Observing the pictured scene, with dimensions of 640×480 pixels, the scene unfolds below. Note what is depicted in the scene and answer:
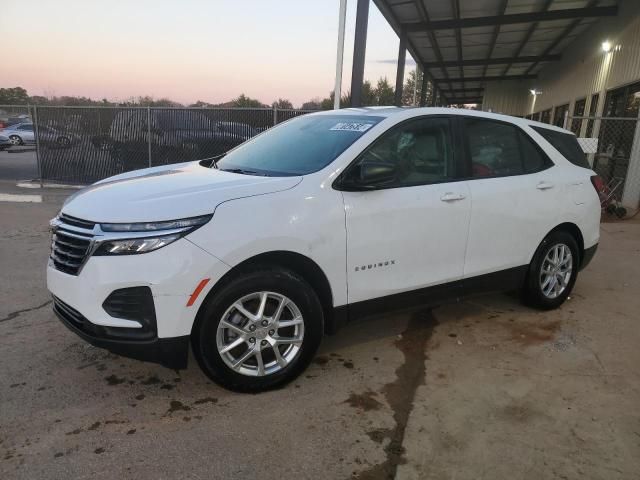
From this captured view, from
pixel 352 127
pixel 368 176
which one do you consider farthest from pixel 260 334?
pixel 352 127

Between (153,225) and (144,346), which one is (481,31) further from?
(144,346)

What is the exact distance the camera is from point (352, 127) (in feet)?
11.8

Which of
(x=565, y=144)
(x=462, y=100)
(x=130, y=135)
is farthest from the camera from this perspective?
(x=462, y=100)

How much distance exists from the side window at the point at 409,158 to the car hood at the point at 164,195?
0.46 metres

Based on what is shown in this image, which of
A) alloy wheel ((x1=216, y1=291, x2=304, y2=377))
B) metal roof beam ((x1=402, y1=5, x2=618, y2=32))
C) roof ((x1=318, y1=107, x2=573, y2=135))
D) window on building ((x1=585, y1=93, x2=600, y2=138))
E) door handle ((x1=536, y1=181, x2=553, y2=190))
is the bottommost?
alloy wheel ((x1=216, y1=291, x2=304, y2=377))

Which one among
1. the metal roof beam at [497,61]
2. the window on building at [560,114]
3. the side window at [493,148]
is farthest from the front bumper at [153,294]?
the metal roof beam at [497,61]

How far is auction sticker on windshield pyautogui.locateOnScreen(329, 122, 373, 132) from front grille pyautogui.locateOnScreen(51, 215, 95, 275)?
71.8 inches

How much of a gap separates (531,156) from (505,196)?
1.99 ft

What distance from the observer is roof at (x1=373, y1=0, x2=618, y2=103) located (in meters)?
13.1

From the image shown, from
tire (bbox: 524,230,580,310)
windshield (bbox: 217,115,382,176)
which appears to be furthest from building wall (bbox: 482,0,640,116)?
windshield (bbox: 217,115,382,176)

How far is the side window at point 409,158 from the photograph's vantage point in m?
3.18

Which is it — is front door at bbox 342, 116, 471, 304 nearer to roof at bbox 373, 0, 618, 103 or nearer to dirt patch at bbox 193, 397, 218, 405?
dirt patch at bbox 193, 397, 218, 405

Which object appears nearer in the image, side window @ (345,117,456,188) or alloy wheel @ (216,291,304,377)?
alloy wheel @ (216,291,304,377)

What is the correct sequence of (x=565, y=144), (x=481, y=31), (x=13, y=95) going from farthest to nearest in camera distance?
(x=13, y=95), (x=481, y=31), (x=565, y=144)
